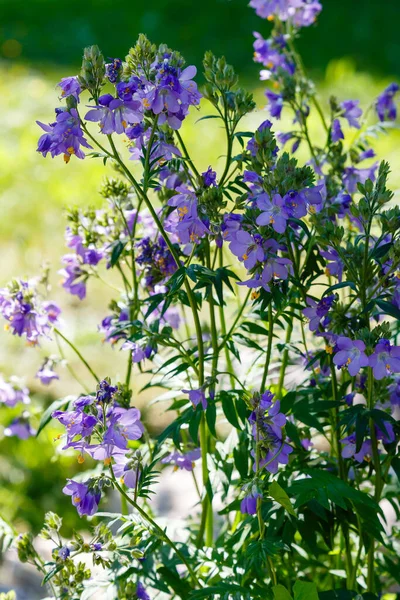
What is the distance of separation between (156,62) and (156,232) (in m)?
0.54

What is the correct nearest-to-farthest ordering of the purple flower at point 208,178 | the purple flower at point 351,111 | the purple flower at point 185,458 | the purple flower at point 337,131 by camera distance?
the purple flower at point 208,178
the purple flower at point 185,458
the purple flower at point 337,131
the purple flower at point 351,111

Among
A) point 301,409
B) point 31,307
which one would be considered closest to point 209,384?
point 301,409

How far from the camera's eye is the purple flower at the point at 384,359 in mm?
1603

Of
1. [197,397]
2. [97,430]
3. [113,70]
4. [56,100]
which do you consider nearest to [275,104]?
[113,70]

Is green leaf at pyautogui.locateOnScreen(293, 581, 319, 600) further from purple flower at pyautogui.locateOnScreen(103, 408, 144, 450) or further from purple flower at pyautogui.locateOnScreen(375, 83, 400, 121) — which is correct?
purple flower at pyautogui.locateOnScreen(375, 83, 400, 121)

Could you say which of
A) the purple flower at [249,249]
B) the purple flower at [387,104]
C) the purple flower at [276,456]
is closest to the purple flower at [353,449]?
the purple flower at [276,456]

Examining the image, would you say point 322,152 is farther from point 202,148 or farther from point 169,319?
point 202,148

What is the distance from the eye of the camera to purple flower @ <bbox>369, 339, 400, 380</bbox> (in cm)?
160

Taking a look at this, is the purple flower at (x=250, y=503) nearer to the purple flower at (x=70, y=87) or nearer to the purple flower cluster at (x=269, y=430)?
the purple flower cluster at (x=269, y=430)

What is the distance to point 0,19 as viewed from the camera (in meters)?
7.00

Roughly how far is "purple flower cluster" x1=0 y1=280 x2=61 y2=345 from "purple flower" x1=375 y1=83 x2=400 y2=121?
1.29 meters

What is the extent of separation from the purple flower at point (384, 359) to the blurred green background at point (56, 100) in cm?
161

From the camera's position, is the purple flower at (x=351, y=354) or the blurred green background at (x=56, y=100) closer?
the purple flower at (x=351, y=354)

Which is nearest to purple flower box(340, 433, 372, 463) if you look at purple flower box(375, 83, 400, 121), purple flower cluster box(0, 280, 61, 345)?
purple flower cluster box(0, 280, 61, 345)
